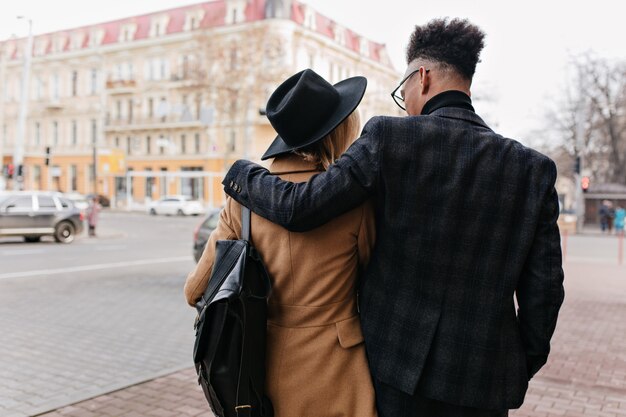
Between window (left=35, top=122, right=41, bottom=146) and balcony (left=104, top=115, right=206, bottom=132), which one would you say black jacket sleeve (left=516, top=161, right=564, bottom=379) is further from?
window (left=35, top=122, right=41, bottom=146)

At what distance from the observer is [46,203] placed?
1997 centimetres

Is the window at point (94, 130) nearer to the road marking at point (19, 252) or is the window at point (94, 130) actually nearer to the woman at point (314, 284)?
the road marking at point (19, 252)

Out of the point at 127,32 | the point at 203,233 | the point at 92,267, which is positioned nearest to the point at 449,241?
the point at 203,233

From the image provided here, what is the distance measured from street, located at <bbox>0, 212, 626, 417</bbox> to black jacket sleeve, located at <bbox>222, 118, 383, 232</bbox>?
9.95 feet

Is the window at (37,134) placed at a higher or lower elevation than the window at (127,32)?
lower

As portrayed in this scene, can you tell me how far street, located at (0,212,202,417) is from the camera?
16.7ft

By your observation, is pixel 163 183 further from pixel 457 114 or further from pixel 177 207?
pixel 457 114

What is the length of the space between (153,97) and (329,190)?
187ft

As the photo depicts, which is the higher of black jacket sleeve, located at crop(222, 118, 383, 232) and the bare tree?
the bare tree

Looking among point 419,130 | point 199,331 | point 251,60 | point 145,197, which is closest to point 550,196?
point 419,130

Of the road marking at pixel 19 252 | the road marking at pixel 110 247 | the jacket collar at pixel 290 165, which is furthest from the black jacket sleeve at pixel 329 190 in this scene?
the road marking at pixel 110 247

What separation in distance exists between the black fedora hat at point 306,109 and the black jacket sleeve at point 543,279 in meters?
0.64

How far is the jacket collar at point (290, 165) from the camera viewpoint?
1921 mm

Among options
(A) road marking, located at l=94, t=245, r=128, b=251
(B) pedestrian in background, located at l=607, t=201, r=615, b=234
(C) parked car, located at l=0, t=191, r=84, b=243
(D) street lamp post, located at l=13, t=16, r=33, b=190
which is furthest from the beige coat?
(B) pedestrian in background, located at l=607, t=201, r=615, b=234
